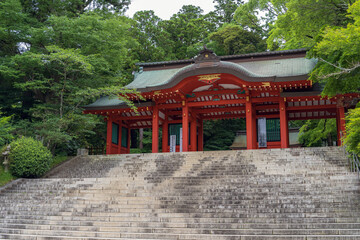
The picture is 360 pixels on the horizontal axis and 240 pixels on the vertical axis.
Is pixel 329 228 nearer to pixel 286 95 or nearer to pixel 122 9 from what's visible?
pixel 286 95

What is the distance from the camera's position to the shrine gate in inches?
589

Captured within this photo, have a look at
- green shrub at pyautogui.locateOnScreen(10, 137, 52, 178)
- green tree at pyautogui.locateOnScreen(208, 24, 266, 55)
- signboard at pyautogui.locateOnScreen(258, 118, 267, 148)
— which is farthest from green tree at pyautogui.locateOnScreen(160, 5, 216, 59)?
green shrub at pyautogui.locateOnScreen(10, 137, 52, 178)

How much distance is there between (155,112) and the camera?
679 inches

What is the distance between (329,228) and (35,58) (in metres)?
13.0

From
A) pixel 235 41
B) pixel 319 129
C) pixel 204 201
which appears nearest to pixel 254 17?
pixel 235 41

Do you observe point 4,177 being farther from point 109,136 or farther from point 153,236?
point 153,236

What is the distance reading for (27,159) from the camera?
1300 centimetres

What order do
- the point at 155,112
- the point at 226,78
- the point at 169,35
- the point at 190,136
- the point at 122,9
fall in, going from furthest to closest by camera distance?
the point at 169,35 < the point at 122,9 < the point at 190,136 < the point at 155,112 < the point at 226,78

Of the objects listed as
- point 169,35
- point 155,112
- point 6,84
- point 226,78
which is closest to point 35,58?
point 6,84

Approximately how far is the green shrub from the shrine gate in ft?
14.7

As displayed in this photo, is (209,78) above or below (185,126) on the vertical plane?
→ above

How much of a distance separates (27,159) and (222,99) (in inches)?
363

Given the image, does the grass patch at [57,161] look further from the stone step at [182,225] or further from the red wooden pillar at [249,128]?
the red wooden pillar at [249,128]

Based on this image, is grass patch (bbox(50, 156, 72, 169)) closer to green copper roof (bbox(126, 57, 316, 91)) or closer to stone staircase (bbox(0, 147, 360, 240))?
stone staircase (bbox(0, 147, 360, 240))
